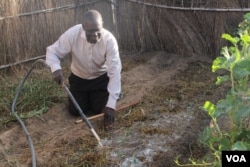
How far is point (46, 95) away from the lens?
4648mm

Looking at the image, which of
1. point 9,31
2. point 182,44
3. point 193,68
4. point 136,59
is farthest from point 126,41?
point 9,31

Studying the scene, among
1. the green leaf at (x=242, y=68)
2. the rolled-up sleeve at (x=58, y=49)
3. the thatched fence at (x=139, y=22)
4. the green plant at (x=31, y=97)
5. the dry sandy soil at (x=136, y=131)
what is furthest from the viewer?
the thatched fence at (x=139, y=22)

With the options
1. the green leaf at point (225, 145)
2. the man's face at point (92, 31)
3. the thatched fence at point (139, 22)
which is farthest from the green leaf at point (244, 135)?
the thatched fence at point (139, 22)

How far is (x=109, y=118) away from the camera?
12.4 feet

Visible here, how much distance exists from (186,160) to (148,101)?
1.29 metres

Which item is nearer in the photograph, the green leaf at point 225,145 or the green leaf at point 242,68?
the green leaf at point 242,68

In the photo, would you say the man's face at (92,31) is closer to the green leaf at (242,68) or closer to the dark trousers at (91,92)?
the dark trousers at (91,92)

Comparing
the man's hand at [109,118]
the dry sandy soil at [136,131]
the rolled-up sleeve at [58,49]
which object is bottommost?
the dry sandy soil at [136,131]

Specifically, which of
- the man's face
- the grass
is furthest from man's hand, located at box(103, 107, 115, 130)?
the grass

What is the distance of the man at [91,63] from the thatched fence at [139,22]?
170 cm

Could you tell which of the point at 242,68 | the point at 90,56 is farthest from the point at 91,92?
the point at 242,68

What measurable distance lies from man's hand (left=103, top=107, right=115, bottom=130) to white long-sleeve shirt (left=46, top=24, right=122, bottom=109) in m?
0.04

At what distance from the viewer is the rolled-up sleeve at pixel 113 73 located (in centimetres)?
373

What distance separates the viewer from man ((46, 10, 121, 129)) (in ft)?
12.2
